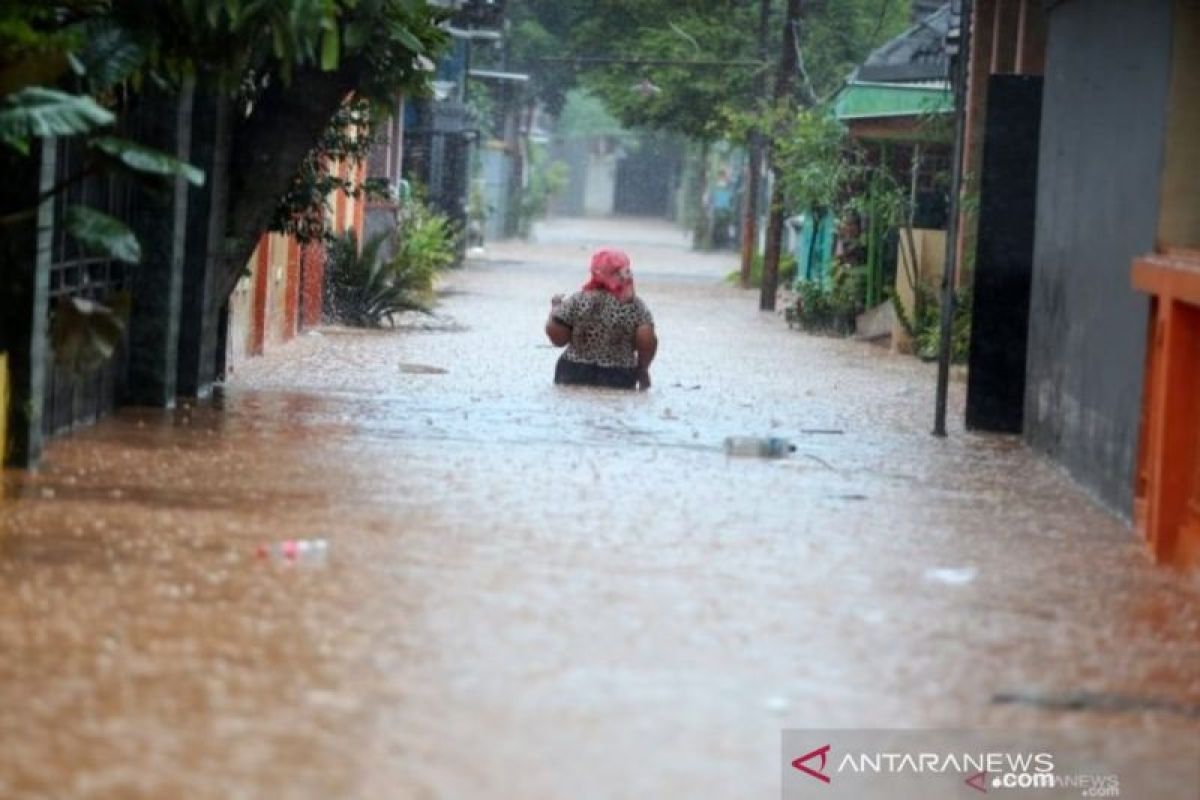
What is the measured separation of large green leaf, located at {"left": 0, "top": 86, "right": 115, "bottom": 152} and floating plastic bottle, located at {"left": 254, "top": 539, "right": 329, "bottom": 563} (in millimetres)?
1857

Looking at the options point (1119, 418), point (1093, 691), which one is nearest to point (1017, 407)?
point (1119, 418)

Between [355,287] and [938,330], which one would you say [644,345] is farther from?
[355,287]

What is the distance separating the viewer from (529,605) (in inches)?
335

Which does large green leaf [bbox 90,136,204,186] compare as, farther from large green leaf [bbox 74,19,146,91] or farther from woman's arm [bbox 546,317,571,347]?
woman's arm [bbox 546,317,571,347]

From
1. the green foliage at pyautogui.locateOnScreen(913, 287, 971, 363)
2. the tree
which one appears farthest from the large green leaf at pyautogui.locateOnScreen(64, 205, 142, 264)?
the green foliage at pyautogui.locateOnScreen(913, 287, 971, 363)

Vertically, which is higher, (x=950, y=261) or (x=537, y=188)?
(x=537, y=188)

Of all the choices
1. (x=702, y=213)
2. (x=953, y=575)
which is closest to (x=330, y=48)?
(x=953, y=575)

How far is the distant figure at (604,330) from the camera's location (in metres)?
18.4

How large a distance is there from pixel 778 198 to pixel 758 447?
21.3 m

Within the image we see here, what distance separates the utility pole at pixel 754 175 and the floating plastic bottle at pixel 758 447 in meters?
28.5

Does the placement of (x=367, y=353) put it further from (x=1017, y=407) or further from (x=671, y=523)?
(x=671, y=523)

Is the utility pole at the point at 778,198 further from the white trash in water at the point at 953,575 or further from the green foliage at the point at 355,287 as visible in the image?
the white trash in water at the point at 953,575

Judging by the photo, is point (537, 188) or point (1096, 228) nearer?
point (1096, 228)

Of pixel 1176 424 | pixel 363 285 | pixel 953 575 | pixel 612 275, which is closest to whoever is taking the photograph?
pixel 953 575
